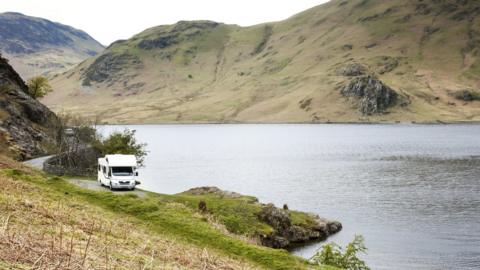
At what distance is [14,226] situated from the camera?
1540 cm

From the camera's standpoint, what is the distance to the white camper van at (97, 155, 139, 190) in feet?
214

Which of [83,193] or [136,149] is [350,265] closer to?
[83,193]

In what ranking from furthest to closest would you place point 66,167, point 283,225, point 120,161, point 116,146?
point 116,146 < point 66,167 < point 120,161 < point 283,225

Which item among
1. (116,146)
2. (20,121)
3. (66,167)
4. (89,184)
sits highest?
(20,121)

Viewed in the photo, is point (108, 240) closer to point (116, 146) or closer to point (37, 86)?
point (116, 146)

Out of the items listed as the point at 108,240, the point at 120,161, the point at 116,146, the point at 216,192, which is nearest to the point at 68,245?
the point at 108,240

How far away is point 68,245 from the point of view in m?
14.1

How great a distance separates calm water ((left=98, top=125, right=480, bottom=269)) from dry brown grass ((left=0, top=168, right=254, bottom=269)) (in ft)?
131

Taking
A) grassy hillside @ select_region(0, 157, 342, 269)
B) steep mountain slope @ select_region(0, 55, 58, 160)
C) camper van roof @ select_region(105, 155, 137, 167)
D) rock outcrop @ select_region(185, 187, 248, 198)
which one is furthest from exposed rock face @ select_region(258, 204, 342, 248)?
steep mountain slope @ select_region(0, 55, 58, 160)

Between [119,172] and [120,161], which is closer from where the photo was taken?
[119,172]

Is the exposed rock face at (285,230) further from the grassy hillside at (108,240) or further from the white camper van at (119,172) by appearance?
the grassy hillside at (108,240)

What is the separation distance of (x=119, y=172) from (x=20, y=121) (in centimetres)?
3965

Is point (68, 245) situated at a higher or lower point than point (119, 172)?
higher

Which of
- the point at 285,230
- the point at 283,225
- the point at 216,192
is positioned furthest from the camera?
the point at 216,192
